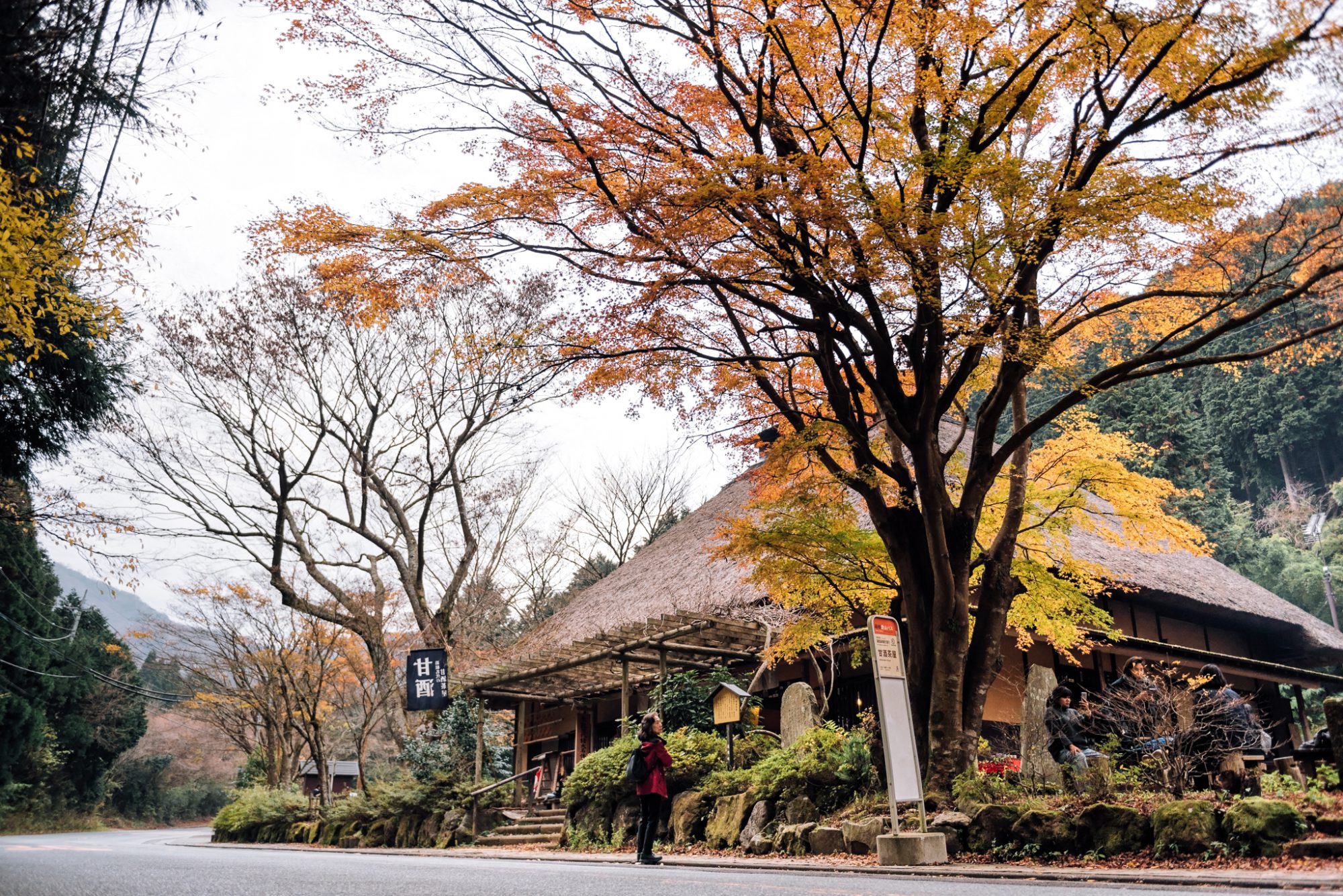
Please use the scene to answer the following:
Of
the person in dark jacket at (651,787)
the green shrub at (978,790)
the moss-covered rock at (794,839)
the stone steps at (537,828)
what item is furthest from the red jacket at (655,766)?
the stone steps at (537,828)

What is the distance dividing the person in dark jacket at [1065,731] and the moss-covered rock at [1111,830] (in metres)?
2.04

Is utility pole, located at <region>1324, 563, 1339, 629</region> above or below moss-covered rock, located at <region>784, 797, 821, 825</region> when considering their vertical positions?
above

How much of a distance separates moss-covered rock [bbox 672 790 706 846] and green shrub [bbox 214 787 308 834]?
46.8ft

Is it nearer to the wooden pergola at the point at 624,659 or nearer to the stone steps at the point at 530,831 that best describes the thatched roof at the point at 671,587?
the wooden pergola at the point at 624,659

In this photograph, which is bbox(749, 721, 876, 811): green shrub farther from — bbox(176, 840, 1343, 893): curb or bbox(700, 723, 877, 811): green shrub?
bbox(176, 840, 1343, 893): curb

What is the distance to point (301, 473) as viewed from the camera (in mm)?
19578

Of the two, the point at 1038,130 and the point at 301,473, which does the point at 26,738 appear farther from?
the point at 1038,130

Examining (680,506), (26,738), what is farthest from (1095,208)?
(26,738)

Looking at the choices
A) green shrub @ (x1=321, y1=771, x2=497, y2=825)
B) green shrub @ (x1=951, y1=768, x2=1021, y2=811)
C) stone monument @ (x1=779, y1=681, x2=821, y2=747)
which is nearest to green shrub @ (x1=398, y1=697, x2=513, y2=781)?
green shrub @ (x1=321, y1=771, x2=497, y2=825)

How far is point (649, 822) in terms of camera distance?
9297 millimetres

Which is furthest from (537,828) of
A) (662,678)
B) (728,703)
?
(728,703)

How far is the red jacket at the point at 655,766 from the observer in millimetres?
9398

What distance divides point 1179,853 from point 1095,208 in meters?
5.02

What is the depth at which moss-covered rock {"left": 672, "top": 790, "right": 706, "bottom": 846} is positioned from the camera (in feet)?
37.8
